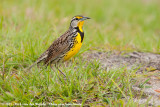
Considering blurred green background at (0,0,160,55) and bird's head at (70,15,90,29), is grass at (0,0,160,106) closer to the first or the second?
blurred green background at (0,0,160,55)

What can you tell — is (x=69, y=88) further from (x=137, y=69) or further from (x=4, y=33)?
(x=4, y=33)

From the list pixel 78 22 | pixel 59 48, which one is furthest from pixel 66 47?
pixel 78 22

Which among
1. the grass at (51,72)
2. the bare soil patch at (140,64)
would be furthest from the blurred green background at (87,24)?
the bare soil patch at (140,64)

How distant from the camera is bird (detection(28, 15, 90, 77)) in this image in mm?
4492

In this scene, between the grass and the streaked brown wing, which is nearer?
the grass

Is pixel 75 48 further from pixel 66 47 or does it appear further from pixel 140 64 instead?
pixel 140 64

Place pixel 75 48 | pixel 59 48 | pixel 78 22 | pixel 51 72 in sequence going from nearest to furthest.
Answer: pixel 51 72 < pixel 75 48 < pixel 59 48 < pixel 78 22

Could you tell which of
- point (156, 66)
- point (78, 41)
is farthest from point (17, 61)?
point (156, 66)

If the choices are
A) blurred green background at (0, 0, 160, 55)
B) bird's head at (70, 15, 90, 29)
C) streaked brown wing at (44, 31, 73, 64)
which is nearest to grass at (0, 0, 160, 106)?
blurred green background at (0, 0, 160, 55)

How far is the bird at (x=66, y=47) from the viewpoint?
4.49 meters

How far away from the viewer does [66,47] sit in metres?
4.55

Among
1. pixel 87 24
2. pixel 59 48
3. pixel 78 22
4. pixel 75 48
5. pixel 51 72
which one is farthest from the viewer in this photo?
pixel 87 24

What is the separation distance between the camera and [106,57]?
5035 mm

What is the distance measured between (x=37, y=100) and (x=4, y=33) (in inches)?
97.9
